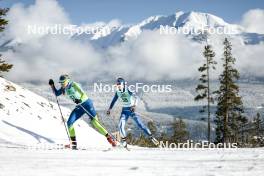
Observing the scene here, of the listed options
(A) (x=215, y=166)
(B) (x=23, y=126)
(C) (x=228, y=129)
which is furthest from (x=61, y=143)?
(C) (x=228, y=129)

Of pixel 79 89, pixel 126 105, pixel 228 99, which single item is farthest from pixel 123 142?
pixel 228 99

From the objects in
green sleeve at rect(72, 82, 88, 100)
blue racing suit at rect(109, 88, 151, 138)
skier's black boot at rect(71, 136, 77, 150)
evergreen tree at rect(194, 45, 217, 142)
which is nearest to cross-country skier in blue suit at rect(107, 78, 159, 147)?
blue racing suit at rect(109, 88, 151, 138)

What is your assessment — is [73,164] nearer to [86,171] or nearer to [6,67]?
[86,171]

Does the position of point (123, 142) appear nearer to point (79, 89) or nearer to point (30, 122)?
point (79, 89)

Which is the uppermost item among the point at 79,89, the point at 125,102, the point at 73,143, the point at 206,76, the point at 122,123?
the point at 206,76

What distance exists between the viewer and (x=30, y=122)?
24625 millimetres

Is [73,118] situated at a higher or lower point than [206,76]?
lower

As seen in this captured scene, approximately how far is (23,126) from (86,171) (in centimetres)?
1447

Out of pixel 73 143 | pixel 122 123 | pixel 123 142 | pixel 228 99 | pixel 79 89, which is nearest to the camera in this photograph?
pixel 79 89

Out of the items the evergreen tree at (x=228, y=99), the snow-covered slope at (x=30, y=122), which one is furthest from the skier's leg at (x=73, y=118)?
the evergreen tree at (x=228, y=99)

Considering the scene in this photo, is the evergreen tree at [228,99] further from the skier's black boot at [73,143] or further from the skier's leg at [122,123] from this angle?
the skier's black boot at [73,143]

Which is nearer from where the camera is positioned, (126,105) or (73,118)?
(73,118)

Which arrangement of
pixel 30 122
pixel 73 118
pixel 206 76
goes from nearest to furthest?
pixel 73 118, pixel 30 122, pixel 206 76

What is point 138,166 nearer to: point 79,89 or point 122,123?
point 79,89
